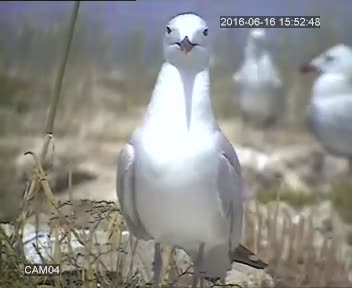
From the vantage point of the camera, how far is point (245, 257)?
1936mm

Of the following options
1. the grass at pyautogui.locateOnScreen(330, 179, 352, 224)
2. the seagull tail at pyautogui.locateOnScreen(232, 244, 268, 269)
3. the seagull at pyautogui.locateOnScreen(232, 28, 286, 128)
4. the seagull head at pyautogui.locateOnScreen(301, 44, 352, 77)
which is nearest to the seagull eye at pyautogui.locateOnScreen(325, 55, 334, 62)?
the seagull head at pyautogui.locateOnScreen(301, 44, 352, 77)

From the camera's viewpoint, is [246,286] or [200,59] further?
[246,286]

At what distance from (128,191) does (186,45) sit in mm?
309

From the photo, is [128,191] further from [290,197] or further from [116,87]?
[290,197]

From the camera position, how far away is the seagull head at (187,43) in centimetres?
181

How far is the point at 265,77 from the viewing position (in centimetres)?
193

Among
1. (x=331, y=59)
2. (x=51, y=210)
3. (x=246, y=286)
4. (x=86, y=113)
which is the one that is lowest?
(x=246, y=286)

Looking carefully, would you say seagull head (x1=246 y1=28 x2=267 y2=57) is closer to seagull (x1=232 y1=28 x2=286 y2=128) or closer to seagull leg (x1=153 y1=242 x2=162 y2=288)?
seagull (x1=232 y1=28 x2=286 y2=128)

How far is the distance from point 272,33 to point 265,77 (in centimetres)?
9

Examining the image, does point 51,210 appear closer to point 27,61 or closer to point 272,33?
point 27,61

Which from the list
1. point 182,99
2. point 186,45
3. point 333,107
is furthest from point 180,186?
point 333,107

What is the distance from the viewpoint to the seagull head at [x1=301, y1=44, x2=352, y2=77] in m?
1.92

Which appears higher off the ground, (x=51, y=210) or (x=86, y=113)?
(x=86, y=113)

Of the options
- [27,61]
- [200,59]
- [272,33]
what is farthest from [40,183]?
[272,33]
